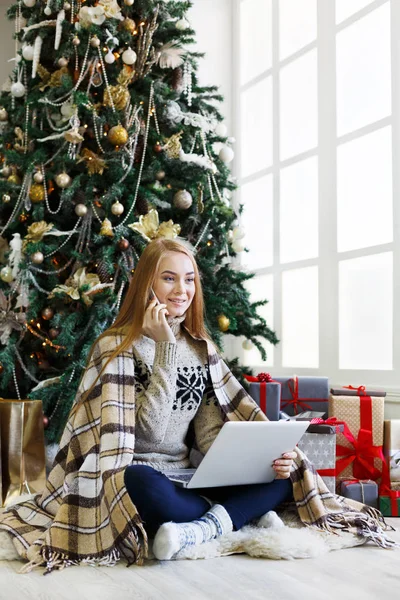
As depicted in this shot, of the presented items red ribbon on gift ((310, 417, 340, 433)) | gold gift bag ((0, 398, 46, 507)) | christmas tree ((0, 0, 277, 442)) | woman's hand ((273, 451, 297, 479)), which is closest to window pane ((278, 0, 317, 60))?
christmas tree ((0, 0, 277, 442))

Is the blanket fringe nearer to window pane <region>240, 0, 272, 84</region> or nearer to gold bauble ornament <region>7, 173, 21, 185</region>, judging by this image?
gold bauble ornament <region>7, 173, 21, 185</region>

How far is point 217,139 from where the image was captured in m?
3.14

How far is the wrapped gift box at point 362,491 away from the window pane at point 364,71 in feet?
4.76

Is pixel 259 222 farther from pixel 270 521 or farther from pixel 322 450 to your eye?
pixel 270 521

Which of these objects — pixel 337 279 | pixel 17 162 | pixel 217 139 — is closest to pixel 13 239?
pixel 17 162

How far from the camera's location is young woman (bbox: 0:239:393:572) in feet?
5.95

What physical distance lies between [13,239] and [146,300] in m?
1.10

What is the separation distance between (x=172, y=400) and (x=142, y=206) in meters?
1.23

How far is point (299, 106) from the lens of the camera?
11.8ft

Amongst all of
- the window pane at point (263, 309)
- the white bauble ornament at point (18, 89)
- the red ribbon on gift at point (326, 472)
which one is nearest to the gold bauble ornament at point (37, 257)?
the white bauble ornament at point (18, 89)

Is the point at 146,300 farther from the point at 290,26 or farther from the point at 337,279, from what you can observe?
the point at 290,26

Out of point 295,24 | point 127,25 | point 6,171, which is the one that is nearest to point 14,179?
point 6,171

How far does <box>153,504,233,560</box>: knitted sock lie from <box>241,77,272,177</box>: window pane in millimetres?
2249

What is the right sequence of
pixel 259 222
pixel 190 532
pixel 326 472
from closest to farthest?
pixel 190 532 → pixel 326 472 → pixel 259 222
